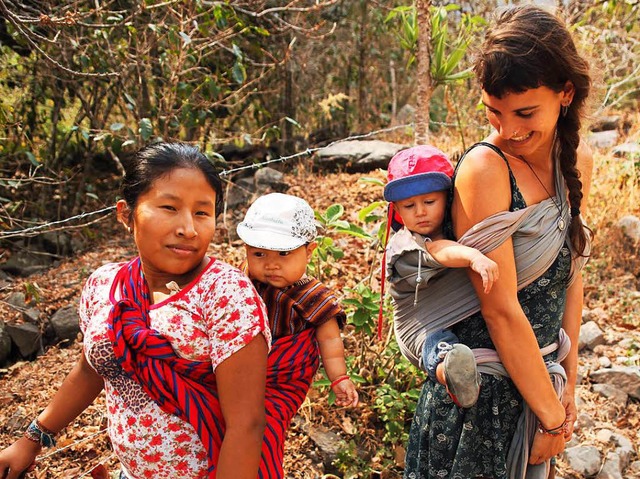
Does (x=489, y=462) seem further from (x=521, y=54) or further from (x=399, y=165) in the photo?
(x=521, y=54)

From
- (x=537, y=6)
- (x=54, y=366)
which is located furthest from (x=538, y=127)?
(x=54, y=366)

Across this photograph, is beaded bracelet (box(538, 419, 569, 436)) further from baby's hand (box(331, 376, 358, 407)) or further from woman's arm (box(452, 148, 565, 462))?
baby's hand (box(331, 376, 358, 407))

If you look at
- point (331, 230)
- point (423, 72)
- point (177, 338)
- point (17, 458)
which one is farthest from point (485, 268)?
point (423, 72)

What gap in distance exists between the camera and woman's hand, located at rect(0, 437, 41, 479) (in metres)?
1.60

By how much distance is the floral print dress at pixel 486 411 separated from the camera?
5.60ft

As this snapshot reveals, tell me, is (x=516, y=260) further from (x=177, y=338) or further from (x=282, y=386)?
(x=177, y=338)

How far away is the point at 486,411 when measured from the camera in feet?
5.67

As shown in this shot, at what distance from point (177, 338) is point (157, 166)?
0.42 m

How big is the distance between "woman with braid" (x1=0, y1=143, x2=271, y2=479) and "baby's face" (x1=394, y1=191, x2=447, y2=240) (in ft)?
1.78

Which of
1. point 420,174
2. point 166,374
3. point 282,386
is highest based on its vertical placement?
point 420,174

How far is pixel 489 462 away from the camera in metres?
1.74

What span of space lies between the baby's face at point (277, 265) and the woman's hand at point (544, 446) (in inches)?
32.0

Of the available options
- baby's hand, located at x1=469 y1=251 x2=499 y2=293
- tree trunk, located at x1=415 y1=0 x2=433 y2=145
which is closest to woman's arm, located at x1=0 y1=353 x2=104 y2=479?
baby's hand, located at x1=469 y1=251 x2=499 y2=293

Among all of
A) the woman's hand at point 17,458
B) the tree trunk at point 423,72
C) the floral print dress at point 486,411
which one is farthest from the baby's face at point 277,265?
the tree trunk at point 423,72
